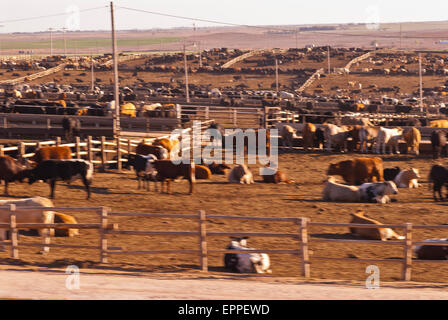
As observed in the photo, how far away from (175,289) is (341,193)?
31.1 feet

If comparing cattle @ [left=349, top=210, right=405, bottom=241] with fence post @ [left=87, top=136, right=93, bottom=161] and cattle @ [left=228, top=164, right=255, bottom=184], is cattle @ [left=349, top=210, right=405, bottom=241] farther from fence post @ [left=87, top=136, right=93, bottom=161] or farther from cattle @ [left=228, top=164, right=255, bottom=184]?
fence post @ [left=87, top=136, right=93, bottom=161]

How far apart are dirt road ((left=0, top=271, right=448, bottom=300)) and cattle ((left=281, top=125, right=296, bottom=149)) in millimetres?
18607

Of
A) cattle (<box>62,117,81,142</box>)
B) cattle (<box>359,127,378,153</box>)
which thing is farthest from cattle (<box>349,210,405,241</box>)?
cattle (<box>62,117,81,142</box>)

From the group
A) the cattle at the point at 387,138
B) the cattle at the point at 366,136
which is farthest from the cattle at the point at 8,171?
the cattle at the point at 387,138

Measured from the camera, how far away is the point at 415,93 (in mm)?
71812

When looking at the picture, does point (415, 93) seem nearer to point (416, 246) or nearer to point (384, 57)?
point (384, 57)

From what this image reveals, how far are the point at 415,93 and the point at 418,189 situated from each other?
53.9m

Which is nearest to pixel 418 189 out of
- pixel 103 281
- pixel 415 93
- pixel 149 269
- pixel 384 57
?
pixel 149 269

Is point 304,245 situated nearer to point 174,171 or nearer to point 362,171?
point 174,171

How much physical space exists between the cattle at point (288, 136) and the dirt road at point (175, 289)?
18.6m

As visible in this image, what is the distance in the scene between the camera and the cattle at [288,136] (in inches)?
1139
